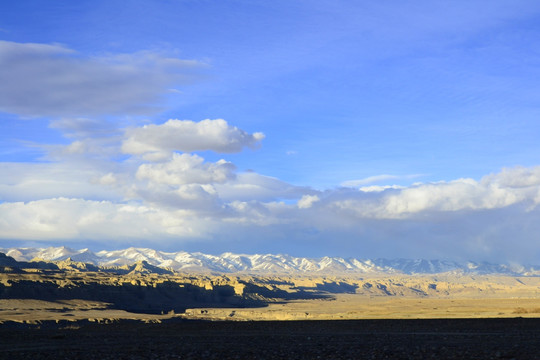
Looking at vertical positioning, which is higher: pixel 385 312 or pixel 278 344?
pixel 278 344

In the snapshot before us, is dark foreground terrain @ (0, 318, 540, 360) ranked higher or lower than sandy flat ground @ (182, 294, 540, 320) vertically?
higher

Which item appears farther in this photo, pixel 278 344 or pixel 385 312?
pixel 385 312

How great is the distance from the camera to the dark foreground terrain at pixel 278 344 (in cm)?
2439

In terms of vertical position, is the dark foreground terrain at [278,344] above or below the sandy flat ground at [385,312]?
above

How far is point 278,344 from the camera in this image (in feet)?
99.0

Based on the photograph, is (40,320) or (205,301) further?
(205,301)

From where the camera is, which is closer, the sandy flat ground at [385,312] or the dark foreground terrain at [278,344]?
the dark foreground terrain at [278,344]

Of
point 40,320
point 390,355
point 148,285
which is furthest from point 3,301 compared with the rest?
point 390,355

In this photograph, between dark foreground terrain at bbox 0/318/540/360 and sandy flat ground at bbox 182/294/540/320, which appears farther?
sandy flat ground at bbox 182/294/540/320

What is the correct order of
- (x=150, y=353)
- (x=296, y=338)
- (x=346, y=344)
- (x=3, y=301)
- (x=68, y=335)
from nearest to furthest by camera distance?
(x=150, y=353), (x=346, y=344), (x=296, y=338), (x=68, y=335), (x=3, y=301)

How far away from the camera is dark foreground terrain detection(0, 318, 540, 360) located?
24391mm

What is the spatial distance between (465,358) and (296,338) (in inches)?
538

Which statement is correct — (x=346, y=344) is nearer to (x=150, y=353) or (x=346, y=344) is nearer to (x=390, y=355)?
(x=390, y=355)

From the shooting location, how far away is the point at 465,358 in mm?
21938
